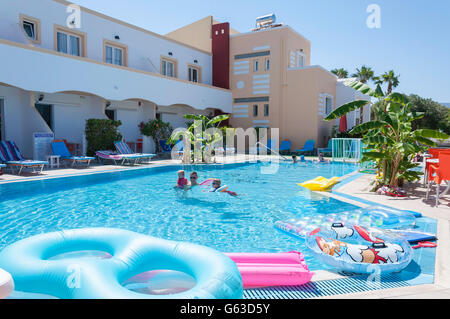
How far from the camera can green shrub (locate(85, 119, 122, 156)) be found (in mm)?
14453

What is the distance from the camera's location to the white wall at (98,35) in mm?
13430

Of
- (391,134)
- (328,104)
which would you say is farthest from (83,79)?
(328,104)

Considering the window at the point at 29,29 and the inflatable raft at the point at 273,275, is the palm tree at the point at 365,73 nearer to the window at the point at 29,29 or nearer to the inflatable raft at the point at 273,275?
the window at the point at 29,29

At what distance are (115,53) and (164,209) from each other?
44.5ft

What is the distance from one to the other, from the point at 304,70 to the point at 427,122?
21957 mm

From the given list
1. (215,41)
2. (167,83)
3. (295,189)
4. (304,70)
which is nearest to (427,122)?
(304,70)

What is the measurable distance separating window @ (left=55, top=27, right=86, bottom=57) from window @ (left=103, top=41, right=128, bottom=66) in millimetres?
1294

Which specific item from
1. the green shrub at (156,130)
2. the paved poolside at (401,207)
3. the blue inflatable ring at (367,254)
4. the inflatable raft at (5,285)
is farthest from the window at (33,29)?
the blue inflatable ring at (367,254)

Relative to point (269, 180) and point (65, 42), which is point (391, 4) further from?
point (65, 42)

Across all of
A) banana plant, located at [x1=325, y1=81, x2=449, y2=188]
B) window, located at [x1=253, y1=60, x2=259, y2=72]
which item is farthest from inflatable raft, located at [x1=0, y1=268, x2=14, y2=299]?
window, located at [x1=253, y1=60, x2=259, y2=72]

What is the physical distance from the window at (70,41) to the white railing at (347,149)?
13549mm

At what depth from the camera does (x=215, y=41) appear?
25344mm

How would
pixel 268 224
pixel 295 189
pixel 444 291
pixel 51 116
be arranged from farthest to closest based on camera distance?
1. pixel 51 116
2. pixel 295 189
3. pixel 268 224
4. pixel 444 291
